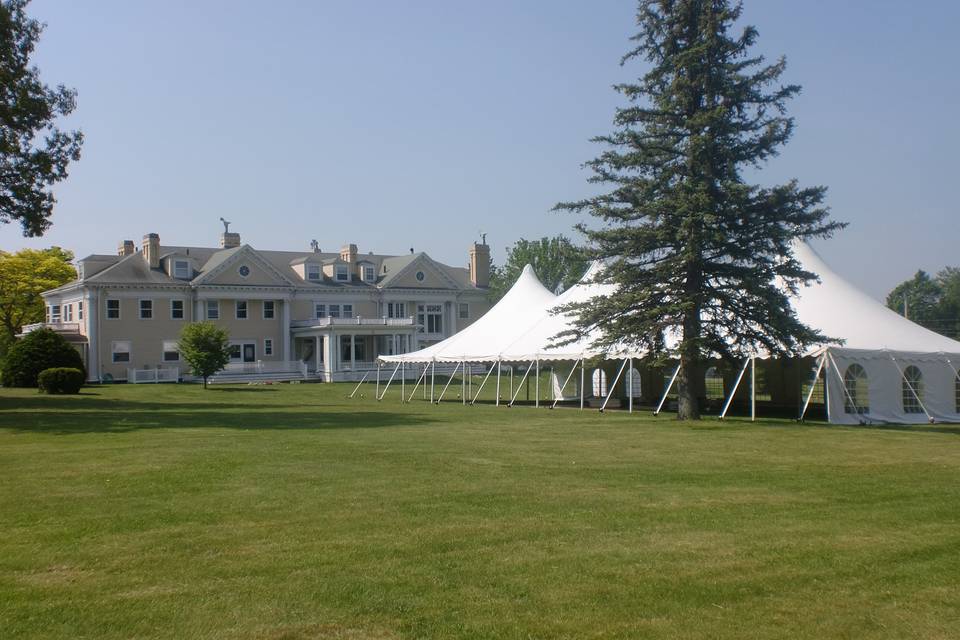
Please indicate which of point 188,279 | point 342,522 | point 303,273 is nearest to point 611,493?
point 342,522

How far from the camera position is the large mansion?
1719 inches

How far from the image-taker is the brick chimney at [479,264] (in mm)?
57375

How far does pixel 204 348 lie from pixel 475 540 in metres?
30.6

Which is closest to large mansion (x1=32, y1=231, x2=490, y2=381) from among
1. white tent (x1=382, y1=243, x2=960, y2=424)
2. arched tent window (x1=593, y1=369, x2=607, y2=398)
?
arched tent window (x1=593, y1=369, x2=607, y2=398)

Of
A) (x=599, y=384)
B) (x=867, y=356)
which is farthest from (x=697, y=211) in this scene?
(x=599, y=384)

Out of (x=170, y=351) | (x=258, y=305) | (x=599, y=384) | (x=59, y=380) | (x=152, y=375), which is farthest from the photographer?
(x=258, y=305)

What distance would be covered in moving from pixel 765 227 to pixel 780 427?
4109 mm

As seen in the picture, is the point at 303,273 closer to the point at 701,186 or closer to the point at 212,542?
the point at 701,186

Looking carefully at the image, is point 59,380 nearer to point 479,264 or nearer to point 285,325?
point 285,325

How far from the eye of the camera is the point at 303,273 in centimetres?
5141

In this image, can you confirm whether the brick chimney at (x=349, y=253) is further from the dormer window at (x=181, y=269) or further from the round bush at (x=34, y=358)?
the round bush at (x=34, y=358)

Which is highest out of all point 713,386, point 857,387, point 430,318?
point 430,318

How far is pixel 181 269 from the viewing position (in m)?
46.3

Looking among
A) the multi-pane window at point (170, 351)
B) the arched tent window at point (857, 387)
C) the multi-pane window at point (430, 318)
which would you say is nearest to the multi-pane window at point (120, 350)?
the multi-pane window at point (170, 351)
